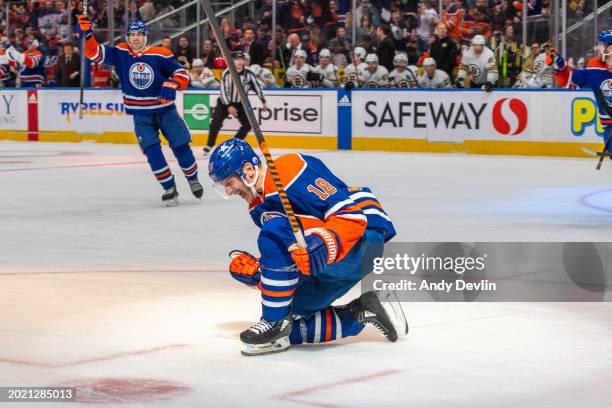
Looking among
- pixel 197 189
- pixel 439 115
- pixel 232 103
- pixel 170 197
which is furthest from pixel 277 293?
pixel 232 103

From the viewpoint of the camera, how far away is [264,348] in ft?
16.4

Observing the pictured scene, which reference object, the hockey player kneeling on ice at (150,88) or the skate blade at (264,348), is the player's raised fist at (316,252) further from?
the hockey player kneeling on ice at (150,88)

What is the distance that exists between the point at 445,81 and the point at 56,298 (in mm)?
13668

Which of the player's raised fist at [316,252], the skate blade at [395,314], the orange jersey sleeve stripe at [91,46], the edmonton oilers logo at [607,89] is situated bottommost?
the skate blade at [395,314]

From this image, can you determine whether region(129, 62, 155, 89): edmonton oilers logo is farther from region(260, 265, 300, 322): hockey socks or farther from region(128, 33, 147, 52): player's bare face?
region(260, 265, 300, 322): hockey socks

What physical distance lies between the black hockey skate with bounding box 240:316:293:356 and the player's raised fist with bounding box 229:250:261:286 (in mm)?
264

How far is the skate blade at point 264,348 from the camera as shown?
4.99 meters

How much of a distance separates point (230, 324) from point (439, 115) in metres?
13.8

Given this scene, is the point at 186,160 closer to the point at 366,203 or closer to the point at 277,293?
the point at 366,203

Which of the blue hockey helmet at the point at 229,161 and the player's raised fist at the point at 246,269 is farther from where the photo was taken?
the player's raised fist at the point at 246,269

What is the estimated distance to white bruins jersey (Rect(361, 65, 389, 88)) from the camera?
20047 mm

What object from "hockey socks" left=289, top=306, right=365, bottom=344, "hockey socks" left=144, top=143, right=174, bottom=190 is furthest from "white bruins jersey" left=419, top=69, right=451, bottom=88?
"hockey socks" left=289, top=306, right=365, bottom=344

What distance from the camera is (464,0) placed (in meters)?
20.0

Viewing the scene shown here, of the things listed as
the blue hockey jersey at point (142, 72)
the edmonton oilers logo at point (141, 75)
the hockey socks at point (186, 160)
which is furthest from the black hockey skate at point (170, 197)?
the edmonton oilers logo at point (141, 75)
